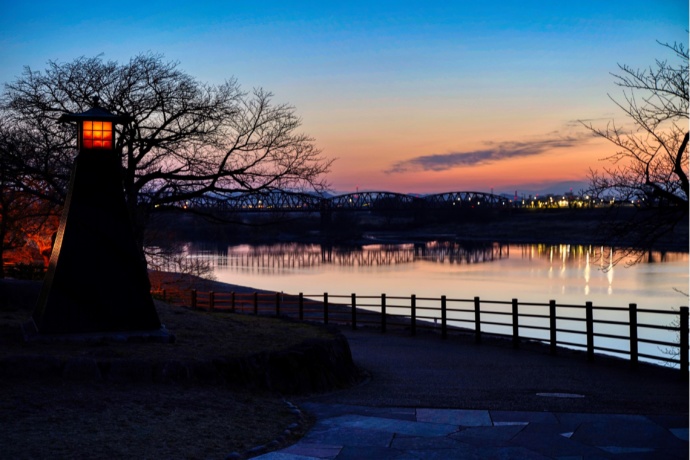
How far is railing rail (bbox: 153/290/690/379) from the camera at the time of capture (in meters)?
13.8

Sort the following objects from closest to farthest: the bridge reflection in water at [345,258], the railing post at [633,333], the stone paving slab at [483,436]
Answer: the stone paving slab at [483,436] < the railing post at [633,333] < the bridge reflection in water at [345,258]

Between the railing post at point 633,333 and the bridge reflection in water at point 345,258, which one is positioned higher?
the railing post at point 633,333

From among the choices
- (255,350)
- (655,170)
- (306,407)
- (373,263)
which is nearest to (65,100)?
(255,350)

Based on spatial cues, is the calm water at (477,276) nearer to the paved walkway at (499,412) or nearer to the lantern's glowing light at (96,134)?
the paved walkway at (499,412)

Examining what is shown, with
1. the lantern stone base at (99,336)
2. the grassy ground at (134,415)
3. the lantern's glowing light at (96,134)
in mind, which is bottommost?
the grassy ground at (134,415)

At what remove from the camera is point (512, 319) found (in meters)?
25.8

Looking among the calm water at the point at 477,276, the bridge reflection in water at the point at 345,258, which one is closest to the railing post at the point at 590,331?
the calm water at the point at 477,276

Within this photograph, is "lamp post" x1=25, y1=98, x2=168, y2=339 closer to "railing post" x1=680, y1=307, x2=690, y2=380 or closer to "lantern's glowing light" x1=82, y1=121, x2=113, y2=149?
"lantern's glowing light" x1=82, y1=121, x2=113, y2=149

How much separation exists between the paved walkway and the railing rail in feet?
2.63

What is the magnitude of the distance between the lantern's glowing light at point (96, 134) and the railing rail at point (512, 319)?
26.6 feet

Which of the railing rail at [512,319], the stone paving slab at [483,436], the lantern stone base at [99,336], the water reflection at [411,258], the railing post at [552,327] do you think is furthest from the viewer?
the water reflection at [411,258]

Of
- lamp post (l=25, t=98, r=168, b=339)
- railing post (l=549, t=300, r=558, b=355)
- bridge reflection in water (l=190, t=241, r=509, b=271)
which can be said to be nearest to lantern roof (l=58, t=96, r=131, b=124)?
lamp post (l=25, t=98, r=168, b=339)

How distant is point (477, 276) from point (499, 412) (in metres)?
49.9

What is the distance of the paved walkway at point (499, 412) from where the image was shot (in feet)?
22.3
